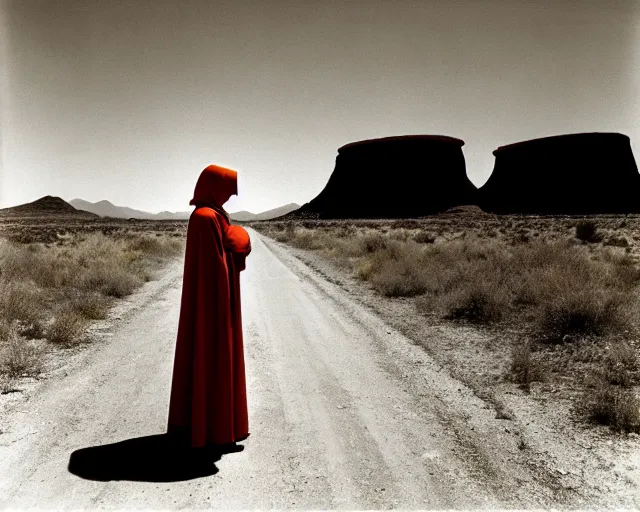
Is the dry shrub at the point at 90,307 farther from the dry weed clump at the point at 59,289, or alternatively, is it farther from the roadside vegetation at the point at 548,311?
the roadside vegetation at the point at 548,311

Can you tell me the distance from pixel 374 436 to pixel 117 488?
6.22 feet

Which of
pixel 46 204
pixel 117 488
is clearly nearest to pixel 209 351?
pixel 117 488

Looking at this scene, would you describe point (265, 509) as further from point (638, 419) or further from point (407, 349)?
point (407, 349)

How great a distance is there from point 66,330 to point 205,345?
409 cm

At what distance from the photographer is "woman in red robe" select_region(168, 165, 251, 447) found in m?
3.44

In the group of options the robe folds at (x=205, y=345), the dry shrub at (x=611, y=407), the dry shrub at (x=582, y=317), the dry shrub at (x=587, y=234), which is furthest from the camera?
the dry shrub at (x=587, y=234)

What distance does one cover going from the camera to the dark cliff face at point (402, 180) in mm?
89938

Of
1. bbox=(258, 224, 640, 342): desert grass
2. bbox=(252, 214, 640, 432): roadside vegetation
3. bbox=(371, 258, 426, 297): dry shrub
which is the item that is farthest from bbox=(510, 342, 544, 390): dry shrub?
bbox=(371, 258, 426, 297): dry shrub

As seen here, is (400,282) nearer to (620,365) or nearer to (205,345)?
(620,365)

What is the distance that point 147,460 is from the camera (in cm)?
342

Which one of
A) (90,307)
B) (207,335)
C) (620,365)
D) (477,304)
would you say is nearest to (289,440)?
(207,335)

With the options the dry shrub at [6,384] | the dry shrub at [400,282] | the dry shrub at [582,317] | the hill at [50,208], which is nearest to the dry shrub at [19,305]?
the dry shrub at [6,384]

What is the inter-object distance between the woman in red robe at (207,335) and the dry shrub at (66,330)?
366 cm

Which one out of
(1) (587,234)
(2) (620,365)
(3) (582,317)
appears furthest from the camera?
(1) (587,234)
